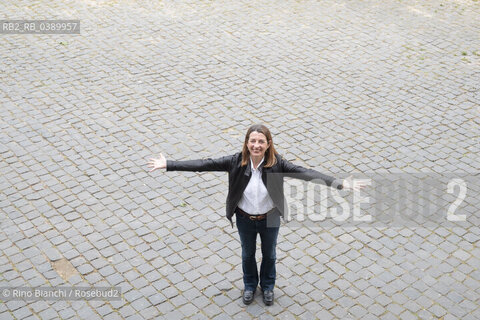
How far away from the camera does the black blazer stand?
20.3 ft

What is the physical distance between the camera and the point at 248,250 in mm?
6672

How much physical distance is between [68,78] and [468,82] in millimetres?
7478

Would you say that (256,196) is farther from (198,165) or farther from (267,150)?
(198,165)

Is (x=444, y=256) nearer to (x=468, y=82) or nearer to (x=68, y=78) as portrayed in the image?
(x=468, y=82)

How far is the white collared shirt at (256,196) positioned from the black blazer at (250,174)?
4 centimetres

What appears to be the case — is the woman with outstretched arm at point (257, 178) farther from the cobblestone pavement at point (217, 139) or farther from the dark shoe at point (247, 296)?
the cobblestone pavement at point (217, 139)

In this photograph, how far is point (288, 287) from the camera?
7.20 metres

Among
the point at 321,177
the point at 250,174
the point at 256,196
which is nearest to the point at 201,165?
the point at 250,174

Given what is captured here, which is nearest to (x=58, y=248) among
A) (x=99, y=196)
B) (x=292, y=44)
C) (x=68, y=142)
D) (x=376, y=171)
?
(x=99, y=196)

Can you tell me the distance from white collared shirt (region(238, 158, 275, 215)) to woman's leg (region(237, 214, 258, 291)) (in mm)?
179

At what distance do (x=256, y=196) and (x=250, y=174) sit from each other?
23 centimetres

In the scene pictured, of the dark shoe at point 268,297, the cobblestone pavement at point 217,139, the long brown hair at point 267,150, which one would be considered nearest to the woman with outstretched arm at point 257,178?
the long brown hair at point 267,150

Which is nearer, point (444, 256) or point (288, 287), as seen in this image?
point (288, 287)

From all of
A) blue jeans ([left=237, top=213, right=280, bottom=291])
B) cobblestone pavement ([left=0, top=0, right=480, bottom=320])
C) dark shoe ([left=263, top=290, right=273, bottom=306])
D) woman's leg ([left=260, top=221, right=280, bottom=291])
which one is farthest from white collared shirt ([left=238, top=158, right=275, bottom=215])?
cobblestone pavement ([left=0, top=0, right=480, bottom=320])
